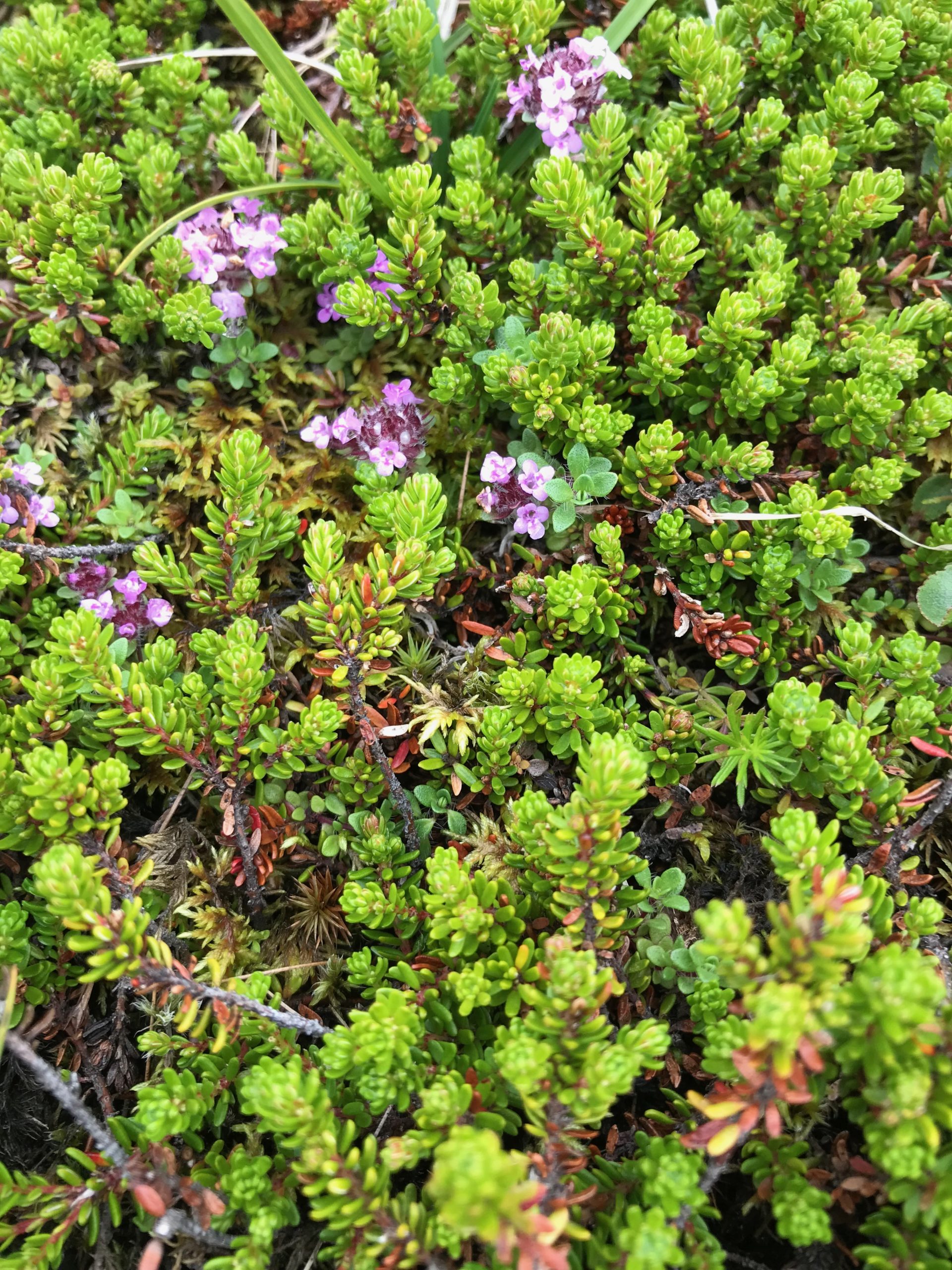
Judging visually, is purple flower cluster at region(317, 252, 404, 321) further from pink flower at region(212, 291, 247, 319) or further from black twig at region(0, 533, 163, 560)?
black twig at region(0, 533, 163, 560)

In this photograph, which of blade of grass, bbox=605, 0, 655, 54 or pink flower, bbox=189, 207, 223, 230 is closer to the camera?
blade of grass, bbox=605, 0, 655, 54

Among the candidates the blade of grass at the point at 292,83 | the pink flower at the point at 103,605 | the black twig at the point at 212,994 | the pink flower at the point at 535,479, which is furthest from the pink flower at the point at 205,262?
the black twig at the point at 212,994

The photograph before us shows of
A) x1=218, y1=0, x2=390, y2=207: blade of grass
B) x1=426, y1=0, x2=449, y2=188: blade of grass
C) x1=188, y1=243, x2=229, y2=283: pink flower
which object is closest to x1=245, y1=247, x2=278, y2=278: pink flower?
x1=188, y1=243, x2=229, y2=283: pink flower

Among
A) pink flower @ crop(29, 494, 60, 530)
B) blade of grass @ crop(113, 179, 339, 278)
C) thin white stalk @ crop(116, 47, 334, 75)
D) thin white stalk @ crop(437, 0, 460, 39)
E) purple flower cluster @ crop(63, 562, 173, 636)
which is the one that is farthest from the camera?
thin white stalk @ crop(437, 0, 460, 39)

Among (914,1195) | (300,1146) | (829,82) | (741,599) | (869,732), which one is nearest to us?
(914,1195)

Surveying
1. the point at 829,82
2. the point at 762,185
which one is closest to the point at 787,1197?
the point at 762,185

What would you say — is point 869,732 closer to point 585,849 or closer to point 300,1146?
point 585,849
